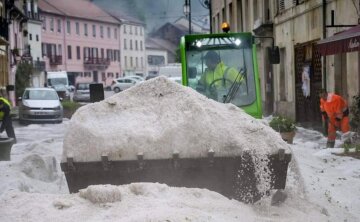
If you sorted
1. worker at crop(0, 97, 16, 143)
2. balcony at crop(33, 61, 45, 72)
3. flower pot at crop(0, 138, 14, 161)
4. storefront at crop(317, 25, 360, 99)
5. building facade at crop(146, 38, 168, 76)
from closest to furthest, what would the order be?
1. flower pot at crop(0, 138, 14, 161)
2. storefront at crop(317, 25, 360, 99)
3. worker at crop(0, 97, 16, 143)
4. balcony at crop(33, 61, 45, 72)
5. building facade at crop(146, 38, 168, 76)

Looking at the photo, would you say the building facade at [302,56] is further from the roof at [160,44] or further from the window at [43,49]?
the roof at [160,44]

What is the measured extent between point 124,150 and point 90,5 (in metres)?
85.1

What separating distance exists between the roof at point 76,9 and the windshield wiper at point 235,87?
65755 millimetres

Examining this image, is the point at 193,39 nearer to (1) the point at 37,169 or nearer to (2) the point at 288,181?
(1) the point at 37,169

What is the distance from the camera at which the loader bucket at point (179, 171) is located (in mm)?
6527

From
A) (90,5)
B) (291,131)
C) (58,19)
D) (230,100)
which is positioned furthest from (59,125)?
(90,5)

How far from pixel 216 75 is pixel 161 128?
5.60 metres

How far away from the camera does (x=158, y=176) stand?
6602mm

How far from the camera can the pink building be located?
76438 millimetres

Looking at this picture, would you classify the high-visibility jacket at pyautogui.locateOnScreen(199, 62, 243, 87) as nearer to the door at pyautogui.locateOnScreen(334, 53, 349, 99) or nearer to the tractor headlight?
the tractor headlight

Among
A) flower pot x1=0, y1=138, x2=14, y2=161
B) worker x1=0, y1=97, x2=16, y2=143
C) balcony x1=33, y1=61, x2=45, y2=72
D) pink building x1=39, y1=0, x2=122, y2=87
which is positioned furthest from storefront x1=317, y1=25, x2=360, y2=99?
pink building x1=39, y1=0, x2=122, y2=87

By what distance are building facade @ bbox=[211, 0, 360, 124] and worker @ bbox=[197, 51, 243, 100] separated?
3.12m

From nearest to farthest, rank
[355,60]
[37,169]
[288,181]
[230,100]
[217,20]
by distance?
[288,181] < [37,169] < [230,100] < [355,60] < [217,20]

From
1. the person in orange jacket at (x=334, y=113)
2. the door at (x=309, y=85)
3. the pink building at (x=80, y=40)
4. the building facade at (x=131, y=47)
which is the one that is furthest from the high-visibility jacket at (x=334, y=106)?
the building facade at (x=131, y=47)
